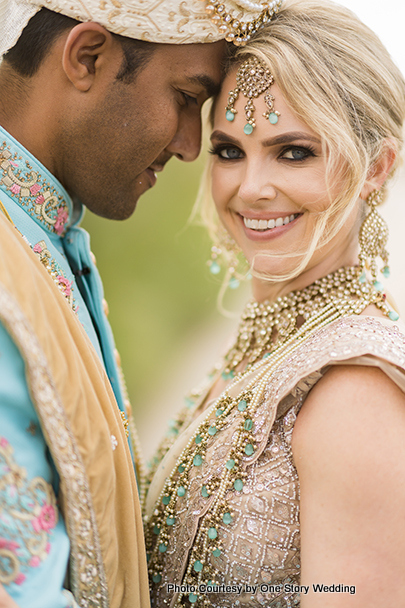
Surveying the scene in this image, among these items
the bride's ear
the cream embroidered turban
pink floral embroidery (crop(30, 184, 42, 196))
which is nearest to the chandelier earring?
the bride's ear

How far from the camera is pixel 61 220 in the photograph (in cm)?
174

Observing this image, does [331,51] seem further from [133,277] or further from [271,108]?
[133,277]

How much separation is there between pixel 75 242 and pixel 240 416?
76 centimetres

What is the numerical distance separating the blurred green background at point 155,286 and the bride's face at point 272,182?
3196 mm

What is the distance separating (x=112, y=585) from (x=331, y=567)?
50cm

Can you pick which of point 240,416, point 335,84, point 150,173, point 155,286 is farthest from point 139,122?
point 155,286

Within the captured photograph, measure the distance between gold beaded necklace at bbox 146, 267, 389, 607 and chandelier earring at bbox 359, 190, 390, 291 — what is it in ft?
0.11

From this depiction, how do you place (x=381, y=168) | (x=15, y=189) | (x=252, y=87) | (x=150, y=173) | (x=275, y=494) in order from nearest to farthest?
(x=275, y=494) → (x=15, y=189) → (x=252, y=87) → (x=381, y=168) → (x=150, y=173)

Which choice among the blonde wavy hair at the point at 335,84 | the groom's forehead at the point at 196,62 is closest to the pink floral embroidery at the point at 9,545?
the blonde wavy hair at the point at 335,84

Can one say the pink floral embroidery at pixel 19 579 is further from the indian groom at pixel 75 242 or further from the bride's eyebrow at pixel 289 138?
the bride's eyebrow at pixel 289 138

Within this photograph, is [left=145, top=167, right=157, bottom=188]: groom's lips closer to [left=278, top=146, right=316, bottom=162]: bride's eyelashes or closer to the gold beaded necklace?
[left=278, top=146, right=316, bottom=162]: bride's eyelashes

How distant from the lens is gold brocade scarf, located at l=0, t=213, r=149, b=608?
117cm

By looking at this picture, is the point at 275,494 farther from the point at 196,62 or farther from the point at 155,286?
the point at 155,286

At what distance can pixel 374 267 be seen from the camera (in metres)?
1.80
